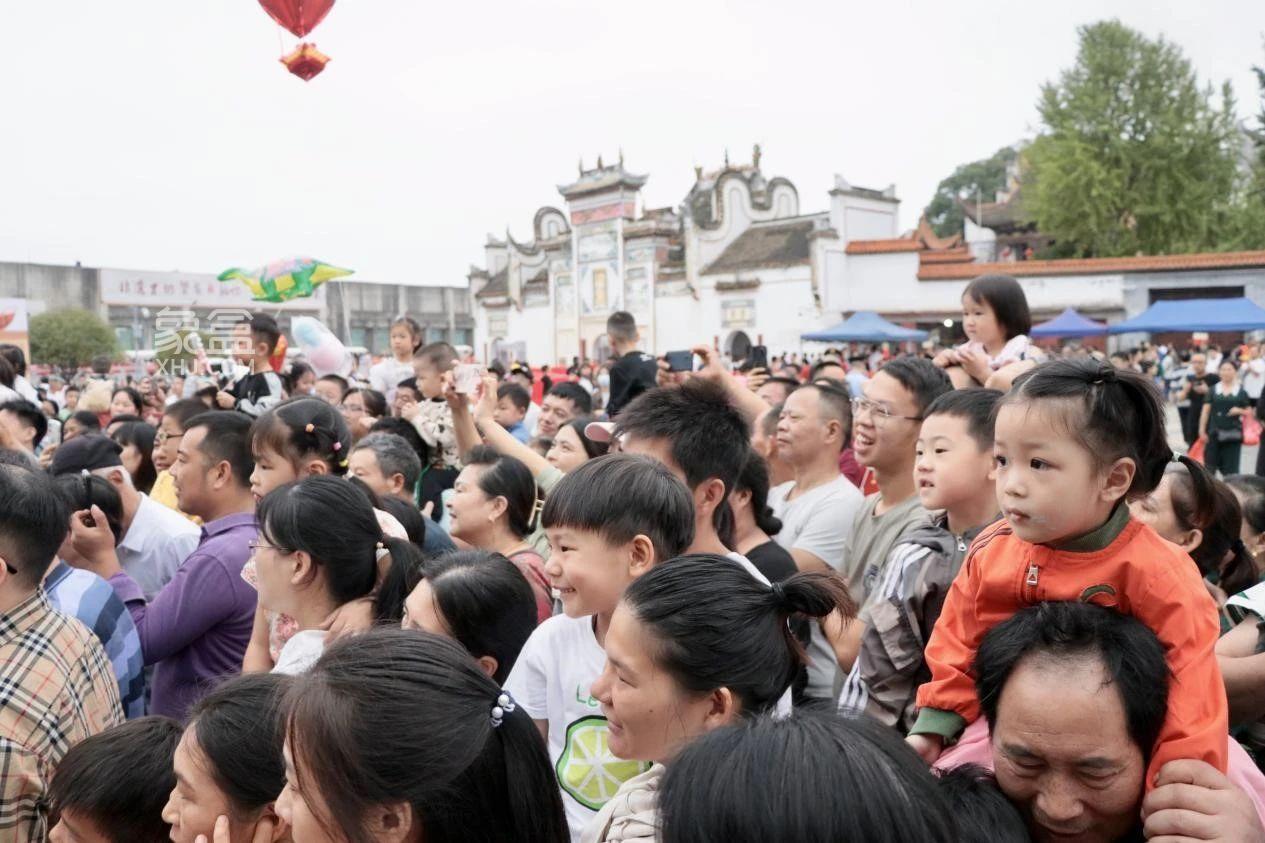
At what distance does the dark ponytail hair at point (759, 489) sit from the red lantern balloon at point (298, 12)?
18.4 feet

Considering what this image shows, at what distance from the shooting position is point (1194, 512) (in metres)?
2.85

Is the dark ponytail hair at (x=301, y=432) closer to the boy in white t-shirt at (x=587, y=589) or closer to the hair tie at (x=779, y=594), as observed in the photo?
the boy in white t-shirt at (x=587, y=589)

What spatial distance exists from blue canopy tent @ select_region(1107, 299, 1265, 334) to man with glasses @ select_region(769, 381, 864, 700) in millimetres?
16507

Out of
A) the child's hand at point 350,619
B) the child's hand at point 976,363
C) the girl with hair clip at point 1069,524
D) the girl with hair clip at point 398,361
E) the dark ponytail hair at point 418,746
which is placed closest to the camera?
the dark ponytail hair at point 418,746

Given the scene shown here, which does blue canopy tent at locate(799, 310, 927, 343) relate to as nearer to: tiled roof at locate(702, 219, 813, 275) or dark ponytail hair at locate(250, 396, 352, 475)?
tiled roof at locate(702, 219, 813, 275)

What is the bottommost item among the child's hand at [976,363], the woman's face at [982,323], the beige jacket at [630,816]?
the beige jacket at [630,816]

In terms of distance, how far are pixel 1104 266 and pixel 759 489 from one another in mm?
23228

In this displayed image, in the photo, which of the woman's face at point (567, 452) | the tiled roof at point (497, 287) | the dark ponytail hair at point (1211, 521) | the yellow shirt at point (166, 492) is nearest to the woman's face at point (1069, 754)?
the dark ponytail hair at point (1211, 521)

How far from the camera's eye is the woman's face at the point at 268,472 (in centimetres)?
364

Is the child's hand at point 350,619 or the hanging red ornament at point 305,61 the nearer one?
the child's hand at point 350,619

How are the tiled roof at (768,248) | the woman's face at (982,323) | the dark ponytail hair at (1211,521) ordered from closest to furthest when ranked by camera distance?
the dark ponytail hair at (1211,521) → the woman's face at (982,323) → the tiled roof at (768,248)

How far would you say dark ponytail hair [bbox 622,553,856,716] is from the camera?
1.81 meters

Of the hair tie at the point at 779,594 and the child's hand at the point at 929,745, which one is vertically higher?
the hair tie at the point at 779,594

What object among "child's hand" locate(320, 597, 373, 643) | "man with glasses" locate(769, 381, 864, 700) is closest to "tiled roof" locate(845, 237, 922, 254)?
"man with glasses" locate(769, 381, 864, 700)
